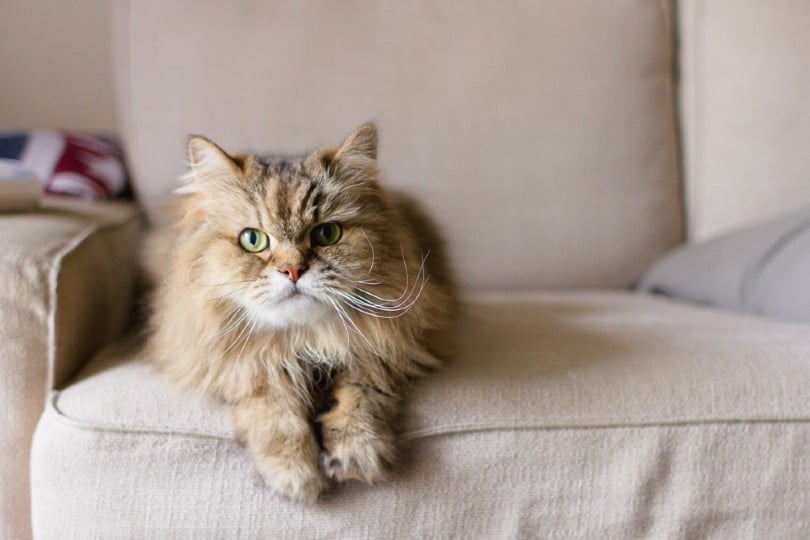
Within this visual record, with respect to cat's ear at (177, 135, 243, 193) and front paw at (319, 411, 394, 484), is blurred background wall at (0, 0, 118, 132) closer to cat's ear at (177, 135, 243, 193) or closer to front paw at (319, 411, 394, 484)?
cat's ear at (177, 135, 243, 193)

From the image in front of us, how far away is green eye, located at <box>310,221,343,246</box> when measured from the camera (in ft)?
3.11

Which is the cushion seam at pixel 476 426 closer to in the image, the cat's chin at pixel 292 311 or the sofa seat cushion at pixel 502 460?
the sofa seat cushion at pixel 502 460

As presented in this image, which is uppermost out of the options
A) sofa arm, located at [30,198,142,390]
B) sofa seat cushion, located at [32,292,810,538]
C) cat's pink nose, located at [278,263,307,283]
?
cat's pink nose, located at [278,263,307,283]

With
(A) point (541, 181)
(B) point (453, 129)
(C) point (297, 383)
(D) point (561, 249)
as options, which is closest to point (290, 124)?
(B) point (453, 129)

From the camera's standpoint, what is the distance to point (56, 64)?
2178mm

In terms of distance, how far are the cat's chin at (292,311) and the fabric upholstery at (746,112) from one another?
133 centimetres

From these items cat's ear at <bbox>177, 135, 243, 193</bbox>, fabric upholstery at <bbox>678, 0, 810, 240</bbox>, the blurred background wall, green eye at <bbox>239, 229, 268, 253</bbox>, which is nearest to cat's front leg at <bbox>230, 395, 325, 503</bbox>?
green eye at <bbox>239, 229, 268, 253</bbox>

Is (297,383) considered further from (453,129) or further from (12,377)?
(453,129)

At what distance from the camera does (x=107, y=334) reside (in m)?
1.32

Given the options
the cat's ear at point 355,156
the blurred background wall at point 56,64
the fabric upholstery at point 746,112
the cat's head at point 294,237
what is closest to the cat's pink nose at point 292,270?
the cat's head at point 294,237

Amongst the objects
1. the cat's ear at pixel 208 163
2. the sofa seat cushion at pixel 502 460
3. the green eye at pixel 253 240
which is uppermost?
the cat's ear at pixel 208 163

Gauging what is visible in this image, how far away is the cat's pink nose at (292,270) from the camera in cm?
88

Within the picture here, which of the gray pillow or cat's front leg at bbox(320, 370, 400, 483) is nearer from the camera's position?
cat's front leg at bbox(320, 370, 400, 483)

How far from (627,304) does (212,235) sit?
1.01 meters
